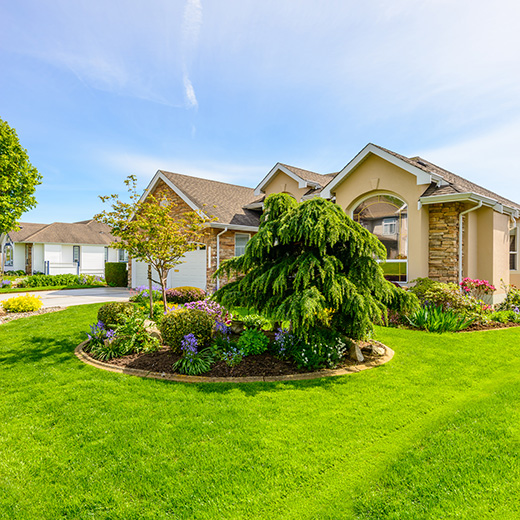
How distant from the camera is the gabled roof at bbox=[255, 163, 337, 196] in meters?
15.9

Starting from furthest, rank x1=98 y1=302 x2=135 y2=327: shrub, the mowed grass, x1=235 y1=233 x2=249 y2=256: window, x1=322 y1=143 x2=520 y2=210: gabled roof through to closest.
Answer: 1. x1=235 y1=233 x2=249 y2=256: window
2. x1=322 y1=143 x2=520 y2=210: gabled roof
3. x1=98 y1=302 x2=135 y2=327: shrub
4. the mowed grass

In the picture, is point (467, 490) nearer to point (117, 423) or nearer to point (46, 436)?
point (117, 423)

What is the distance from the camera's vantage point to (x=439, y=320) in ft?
29.1

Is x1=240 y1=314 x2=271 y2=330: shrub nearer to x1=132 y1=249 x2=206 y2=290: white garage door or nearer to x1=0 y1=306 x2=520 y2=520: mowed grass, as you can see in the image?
x1=0 y1=306 x2=520 y2=520: mowed grass

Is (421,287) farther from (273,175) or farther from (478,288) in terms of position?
(273,175)

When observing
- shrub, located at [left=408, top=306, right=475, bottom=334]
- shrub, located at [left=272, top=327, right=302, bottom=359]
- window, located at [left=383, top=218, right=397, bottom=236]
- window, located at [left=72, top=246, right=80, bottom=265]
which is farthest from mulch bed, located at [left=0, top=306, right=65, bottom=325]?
window, located at [left=72, top=246, right=80, bottom=265]

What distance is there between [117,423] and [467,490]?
3.77m

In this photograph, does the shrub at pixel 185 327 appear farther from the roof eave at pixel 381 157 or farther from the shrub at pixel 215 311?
the roof eave at pixel 381 157

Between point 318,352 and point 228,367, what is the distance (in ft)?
5.42

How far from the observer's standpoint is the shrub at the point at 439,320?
345 inches

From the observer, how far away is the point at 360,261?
6305 millimetres

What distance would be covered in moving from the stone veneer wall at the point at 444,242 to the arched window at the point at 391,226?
0.85 metres

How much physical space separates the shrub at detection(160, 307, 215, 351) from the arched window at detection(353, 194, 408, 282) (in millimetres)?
8079

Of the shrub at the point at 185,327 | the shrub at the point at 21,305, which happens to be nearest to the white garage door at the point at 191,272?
the shrub at the point at 21,305
